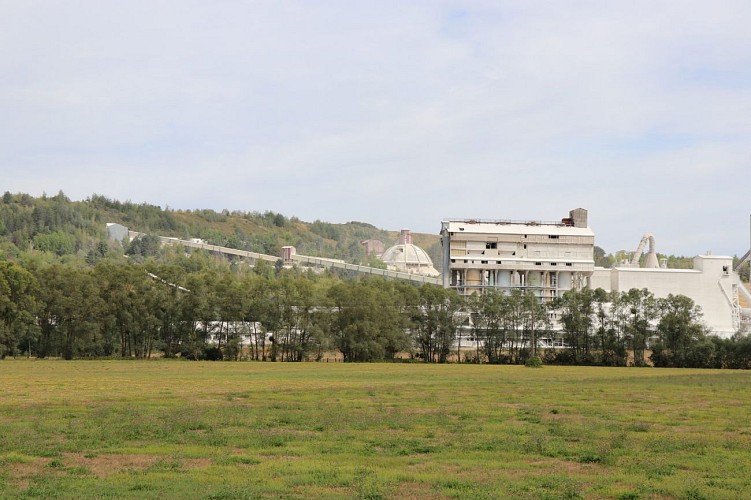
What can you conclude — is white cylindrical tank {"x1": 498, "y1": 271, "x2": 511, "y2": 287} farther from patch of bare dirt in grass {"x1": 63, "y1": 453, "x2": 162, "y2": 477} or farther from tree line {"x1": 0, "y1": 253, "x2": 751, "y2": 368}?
patch of bare dirt in grass {"x1": 63, "y1": 453, "x2": 162, "y2": 477}

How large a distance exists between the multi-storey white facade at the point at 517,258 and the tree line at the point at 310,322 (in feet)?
110

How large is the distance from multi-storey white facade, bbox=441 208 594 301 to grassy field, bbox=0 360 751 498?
106577mm

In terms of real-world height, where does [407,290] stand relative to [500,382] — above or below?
above

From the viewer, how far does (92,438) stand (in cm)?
3083

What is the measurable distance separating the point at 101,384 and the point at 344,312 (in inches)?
2398

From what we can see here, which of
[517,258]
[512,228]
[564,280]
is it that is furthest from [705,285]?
[512,228]

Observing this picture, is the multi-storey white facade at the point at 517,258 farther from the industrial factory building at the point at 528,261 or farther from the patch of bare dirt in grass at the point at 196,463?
the patch of bare dirt in grass at the point at 196,463

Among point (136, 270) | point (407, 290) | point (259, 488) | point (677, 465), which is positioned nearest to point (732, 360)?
point (407, 290)

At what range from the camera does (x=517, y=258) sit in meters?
159

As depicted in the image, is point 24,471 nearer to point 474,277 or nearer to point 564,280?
point 474,277

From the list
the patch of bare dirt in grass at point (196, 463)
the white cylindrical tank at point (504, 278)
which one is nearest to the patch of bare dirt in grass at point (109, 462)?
the patch of bare dirt in grass at point (196, 463)

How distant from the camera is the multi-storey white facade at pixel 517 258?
158625 mm

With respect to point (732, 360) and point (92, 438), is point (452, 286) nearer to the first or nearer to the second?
point (732, 360)

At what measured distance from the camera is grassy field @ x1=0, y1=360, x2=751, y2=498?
23328mm
